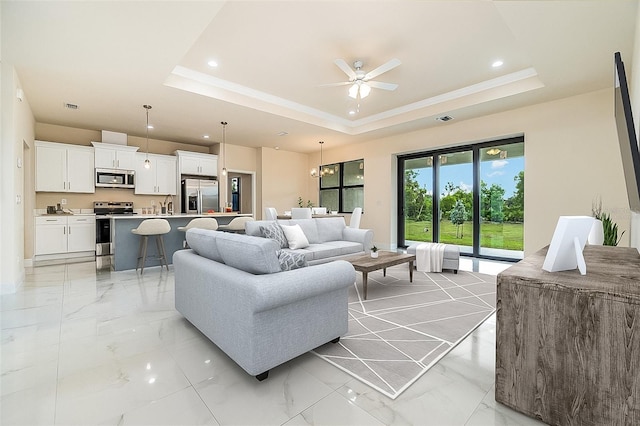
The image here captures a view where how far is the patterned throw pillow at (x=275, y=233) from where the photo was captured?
4176 mm

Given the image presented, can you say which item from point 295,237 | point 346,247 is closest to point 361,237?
point 346,247

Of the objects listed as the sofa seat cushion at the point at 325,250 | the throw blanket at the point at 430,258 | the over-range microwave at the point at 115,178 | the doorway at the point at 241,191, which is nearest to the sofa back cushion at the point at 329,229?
the sofa seat cushion at the point at 325,250

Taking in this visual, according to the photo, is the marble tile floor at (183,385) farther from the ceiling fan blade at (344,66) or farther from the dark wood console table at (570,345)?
the ceiling fan blade at (344,66)

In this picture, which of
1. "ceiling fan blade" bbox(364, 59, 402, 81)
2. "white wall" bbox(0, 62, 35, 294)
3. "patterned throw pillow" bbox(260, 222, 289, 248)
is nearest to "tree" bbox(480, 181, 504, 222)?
"ceiling fan blade" bbox(364, 59, 402, 81)

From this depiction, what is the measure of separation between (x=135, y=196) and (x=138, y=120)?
2142 millimetres

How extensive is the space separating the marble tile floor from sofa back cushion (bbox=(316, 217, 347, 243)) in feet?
9.36

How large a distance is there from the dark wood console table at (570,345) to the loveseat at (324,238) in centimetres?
282

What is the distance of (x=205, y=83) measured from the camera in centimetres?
450

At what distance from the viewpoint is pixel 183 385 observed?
68.0 inches

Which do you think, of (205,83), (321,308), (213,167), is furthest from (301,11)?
(213,167)

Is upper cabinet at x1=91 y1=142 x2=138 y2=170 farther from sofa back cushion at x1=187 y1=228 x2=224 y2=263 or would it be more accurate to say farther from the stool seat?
sofa back cushion at x1=187 y1=228 x2=224 y2=263

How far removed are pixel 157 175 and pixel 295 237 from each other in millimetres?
4725

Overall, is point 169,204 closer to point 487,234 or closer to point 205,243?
point 205,243

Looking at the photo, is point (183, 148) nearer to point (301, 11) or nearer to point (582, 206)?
point (301, 11)
